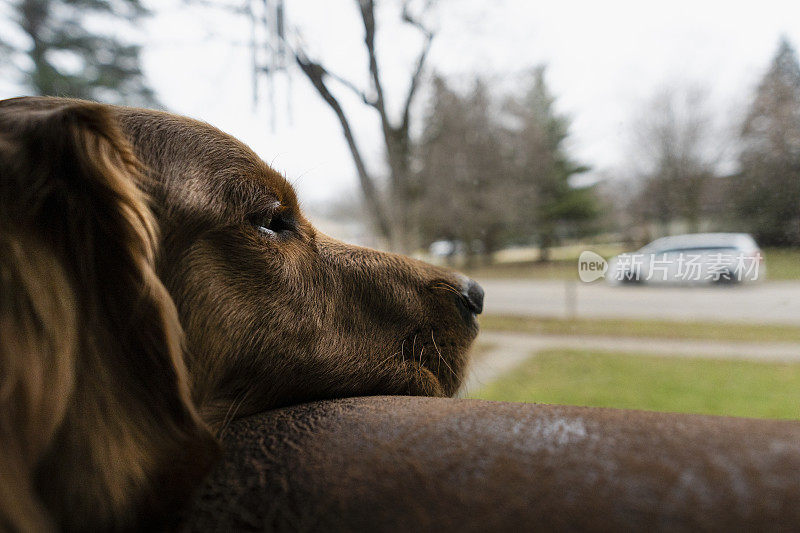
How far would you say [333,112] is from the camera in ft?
5.09

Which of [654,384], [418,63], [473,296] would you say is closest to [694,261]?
[473,296]

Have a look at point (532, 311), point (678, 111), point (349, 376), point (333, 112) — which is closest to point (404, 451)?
point (349, 376)

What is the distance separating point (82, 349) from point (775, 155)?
1.24 m

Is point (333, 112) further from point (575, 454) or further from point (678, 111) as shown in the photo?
point (575, 454)

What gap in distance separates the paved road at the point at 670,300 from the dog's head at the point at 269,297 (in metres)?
0.60

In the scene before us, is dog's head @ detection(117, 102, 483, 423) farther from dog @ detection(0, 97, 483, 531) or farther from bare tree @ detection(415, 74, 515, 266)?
bare tree @ detection(415, 74, 515, 266)

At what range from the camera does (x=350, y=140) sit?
5.31 ft

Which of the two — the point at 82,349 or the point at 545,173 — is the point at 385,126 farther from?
the point at 82,349

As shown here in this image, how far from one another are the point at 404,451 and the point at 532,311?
1715 mm

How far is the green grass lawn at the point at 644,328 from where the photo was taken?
104 centimetres

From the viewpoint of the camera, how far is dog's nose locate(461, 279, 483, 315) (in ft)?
2.87

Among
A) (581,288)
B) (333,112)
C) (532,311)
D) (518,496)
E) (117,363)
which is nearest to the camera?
(518,496)

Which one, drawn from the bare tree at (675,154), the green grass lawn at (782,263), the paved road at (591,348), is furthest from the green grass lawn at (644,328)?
the bare tree at (675,154)

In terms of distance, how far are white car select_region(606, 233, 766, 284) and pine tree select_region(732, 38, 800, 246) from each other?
50 mm
